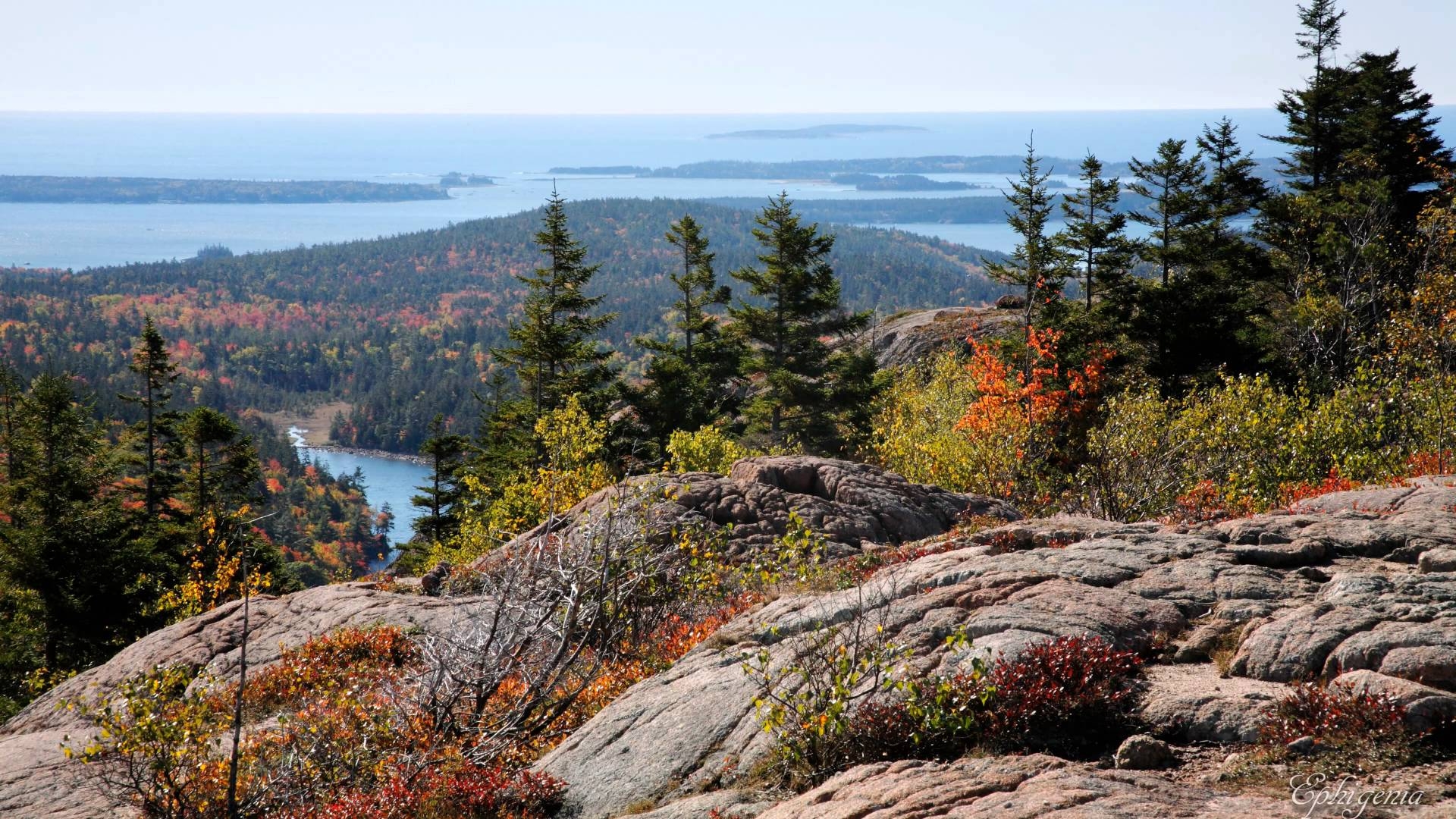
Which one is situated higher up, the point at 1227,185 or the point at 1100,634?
the point at 1227,185

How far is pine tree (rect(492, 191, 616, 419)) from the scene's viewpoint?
5253 cm

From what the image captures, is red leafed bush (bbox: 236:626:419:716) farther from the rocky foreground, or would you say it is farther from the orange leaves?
the orange leaves

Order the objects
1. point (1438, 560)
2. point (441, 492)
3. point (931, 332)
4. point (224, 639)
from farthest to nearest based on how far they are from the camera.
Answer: point (931, 332) < point (441, 492) < point (224, 639) < point (1438, 560)

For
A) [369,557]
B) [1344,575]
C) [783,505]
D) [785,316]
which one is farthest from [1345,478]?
[369,557]

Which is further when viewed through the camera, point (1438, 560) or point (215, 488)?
point (215, 488)

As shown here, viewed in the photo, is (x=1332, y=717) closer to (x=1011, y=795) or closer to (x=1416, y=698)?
(x=1416, y=698)

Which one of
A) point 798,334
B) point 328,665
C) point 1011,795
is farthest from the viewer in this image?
point 798,334

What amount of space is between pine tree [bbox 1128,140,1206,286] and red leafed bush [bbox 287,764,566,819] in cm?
4684

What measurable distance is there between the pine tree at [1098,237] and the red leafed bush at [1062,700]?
4291 centimetres

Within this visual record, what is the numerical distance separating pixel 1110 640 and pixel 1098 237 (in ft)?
144

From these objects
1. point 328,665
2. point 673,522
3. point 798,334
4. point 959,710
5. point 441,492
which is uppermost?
point 959,710

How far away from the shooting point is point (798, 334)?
5912 cm

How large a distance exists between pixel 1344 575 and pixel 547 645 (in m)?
11.5

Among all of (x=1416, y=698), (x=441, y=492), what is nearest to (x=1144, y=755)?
(x=1416, y=698)
